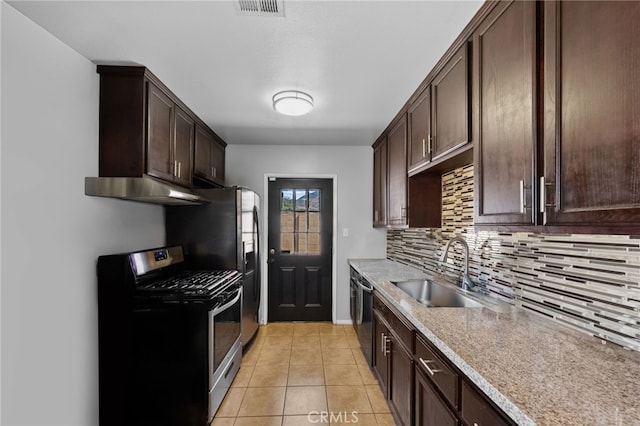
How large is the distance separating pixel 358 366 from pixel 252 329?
1182 millimetres

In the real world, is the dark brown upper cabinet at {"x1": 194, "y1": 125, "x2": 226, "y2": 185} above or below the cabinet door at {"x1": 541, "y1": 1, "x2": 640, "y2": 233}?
above

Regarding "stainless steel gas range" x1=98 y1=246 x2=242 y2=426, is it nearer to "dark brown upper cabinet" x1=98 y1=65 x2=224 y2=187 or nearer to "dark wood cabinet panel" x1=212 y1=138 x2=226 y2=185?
"dark brown upper cabinet" x1=98 y1=65 x2=224 y2=187

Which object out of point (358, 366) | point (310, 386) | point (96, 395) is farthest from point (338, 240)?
point (96, 395)

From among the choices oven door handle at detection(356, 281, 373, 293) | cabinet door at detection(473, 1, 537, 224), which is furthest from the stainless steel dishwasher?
cabinet door at detection(473, 1, 537, 224)

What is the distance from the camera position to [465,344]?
1.21 metres

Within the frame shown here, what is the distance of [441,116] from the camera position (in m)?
1.99

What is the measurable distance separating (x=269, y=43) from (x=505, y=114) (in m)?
1.26

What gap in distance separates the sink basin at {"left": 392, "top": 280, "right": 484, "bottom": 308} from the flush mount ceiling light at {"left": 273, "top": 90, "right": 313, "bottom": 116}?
1.56 metres

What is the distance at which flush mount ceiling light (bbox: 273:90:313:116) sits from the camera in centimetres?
240

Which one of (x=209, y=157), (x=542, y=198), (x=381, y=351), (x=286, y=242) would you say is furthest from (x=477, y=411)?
(x=286, y=242)

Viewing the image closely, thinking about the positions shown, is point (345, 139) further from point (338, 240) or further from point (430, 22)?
point (430, 22)

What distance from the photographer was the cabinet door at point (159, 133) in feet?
7.13

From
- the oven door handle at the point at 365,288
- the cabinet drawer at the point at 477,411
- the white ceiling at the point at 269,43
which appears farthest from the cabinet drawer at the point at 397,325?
the white ceiling at the point at 269,43

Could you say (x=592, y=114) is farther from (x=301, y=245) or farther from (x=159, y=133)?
(x=301, y=245)
